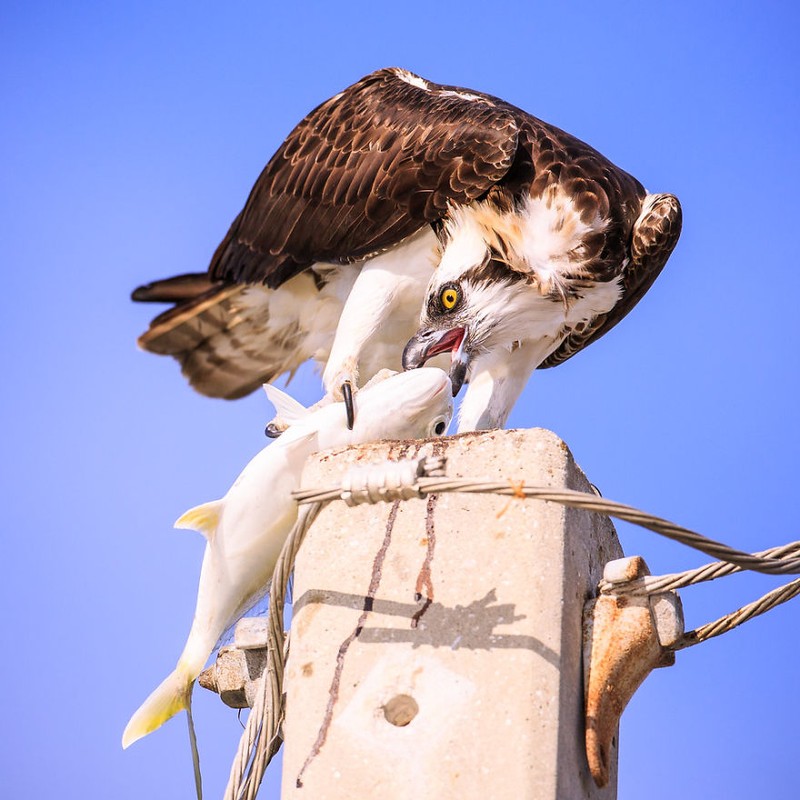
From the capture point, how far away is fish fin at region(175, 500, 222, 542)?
398 centimetres

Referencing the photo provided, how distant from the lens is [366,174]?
19.4 ft

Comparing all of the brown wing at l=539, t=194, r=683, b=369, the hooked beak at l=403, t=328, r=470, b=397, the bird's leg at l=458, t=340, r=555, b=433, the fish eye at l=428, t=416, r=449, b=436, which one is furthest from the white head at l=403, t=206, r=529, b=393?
the fish eye at l=428, t=416, r=449, b=436

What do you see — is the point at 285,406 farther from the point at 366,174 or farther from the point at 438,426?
the point at 366,174

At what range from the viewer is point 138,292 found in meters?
6.44

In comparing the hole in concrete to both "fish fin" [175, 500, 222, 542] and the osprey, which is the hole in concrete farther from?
the osprey

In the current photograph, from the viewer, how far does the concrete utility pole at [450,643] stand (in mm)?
3102

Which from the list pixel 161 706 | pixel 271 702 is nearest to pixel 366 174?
pixel 161 706

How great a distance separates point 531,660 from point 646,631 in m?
0.35

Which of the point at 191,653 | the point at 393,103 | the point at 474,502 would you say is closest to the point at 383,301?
the point at 393,103

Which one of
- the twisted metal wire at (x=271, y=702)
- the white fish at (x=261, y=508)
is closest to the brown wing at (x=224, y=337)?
the white fish at (x=261, y=508)

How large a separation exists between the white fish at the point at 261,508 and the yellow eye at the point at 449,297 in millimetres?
1485

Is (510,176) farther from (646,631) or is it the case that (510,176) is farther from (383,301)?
(646,631)

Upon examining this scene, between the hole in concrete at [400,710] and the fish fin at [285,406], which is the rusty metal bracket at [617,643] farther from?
the fish fin at [285,406]

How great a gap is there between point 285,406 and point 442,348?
1.31 m
